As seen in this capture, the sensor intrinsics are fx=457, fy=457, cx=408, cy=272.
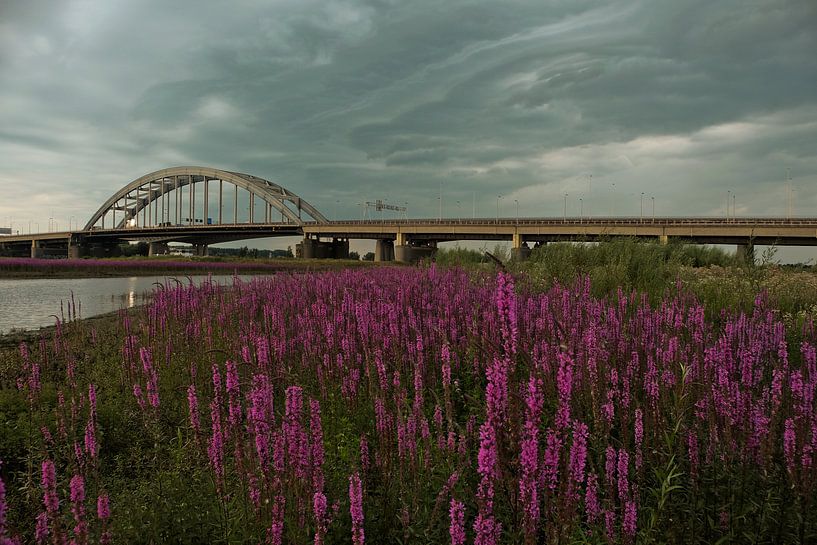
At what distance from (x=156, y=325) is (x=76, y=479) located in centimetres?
655

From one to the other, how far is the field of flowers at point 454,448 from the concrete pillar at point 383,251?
86.0m

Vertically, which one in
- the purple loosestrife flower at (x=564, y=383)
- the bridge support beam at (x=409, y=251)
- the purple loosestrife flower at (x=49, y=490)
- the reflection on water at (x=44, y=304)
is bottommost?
the reflection on water at (x=44, y=304)

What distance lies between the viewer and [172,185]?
12388 centimetres

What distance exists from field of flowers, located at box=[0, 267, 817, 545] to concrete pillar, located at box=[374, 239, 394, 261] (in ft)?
282

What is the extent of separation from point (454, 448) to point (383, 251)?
89024 millimetres

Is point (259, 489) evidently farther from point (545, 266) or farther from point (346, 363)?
point (545, 266)

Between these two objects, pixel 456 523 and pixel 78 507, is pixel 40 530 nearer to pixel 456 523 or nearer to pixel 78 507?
pixel 78 507

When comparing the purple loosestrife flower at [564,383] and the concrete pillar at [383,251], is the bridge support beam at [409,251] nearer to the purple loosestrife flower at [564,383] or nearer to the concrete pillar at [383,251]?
the concrete pillar at [383,251]

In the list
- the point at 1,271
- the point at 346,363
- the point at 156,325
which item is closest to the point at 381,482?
the point at 346,363

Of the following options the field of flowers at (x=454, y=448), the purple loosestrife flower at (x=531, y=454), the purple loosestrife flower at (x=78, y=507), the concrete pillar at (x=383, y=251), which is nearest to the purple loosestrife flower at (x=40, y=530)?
the field of flowers at (x=454, y=448)

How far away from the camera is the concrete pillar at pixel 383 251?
300 ft

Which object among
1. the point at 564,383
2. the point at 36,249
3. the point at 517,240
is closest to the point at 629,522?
the point at 564,383

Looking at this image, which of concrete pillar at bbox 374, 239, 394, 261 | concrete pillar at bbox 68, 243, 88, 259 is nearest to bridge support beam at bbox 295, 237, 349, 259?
concrete pillar at bbox 374, 239, 394, 261

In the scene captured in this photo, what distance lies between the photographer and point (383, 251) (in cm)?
9175
